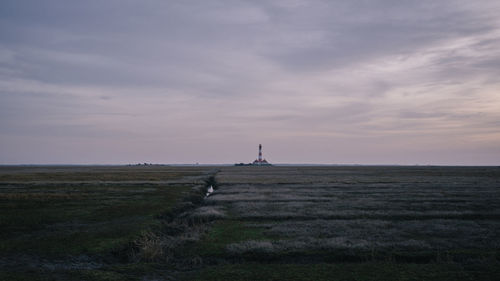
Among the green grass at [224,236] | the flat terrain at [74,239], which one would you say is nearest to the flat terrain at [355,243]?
the green grass at [224,236]

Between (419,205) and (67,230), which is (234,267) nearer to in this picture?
(67,230)

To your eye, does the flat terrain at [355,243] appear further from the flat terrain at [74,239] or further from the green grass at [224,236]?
the flat terrain at [74,239]

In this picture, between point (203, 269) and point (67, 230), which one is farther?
point (67, 230)

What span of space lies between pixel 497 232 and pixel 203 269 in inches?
697

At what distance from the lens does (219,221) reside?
24594mm

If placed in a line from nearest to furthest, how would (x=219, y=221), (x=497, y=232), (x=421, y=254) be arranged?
(x=421, y=254) → (x=497, y=232) → (x=219, y=221)

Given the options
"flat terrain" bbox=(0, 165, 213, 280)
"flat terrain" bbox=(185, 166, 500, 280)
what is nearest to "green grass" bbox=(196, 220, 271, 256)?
"flat terrain" bbox=(185, 166, 500, 280)

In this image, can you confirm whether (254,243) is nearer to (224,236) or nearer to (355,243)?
(224,236)

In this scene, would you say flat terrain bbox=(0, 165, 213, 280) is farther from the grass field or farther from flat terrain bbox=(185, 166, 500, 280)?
flat terrain bbox=(185, 166, 500, 280)

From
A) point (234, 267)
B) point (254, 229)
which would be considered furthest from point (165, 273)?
point (254, 229)

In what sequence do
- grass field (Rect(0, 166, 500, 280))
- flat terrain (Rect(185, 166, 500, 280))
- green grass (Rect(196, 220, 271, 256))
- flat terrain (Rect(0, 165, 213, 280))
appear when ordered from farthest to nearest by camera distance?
green grass (Rect(196, 220, 271, 256)) → flat terrain (Rect(0, 165, 213, 280)) → grass field (Rect(0, 166, 500, 280)) → flat terrain (Rect(185, 166, 500, 280))

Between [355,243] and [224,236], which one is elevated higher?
[355,243]

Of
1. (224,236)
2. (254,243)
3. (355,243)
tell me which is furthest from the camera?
(224,236)

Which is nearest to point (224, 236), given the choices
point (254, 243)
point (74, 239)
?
point (254, 243)
